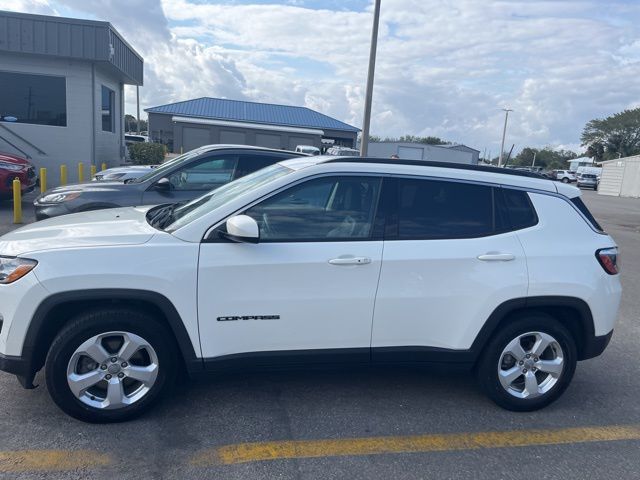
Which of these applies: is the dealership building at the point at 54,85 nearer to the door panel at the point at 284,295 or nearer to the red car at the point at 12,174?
the red car at the point at 12,174

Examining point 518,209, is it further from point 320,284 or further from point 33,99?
point 33,99

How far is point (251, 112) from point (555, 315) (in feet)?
160

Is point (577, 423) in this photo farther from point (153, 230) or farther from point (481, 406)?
→ point (153, 230)

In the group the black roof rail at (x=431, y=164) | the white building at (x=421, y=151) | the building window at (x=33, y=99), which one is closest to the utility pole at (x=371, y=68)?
the building window at (x=33, y=99)

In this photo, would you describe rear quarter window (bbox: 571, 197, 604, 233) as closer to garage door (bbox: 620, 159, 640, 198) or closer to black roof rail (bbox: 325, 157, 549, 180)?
black roof rail (bbox: 325, 157, 549, 180)

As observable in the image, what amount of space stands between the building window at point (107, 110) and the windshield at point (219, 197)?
1560 centimetres

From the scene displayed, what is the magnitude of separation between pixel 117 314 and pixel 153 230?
2.00 ft

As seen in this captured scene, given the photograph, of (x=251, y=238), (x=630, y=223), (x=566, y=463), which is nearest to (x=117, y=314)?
(x=251, y=238)

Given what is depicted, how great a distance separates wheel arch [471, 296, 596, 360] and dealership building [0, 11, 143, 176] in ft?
48.6

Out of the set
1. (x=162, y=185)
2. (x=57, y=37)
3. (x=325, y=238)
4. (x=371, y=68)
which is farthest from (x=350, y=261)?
(x=57, y=37)

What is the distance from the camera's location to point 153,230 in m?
3.54

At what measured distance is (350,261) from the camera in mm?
3453

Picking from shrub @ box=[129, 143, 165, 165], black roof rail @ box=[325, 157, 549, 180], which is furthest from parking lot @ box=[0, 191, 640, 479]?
shrub @ box=[129, 143, 165, 165]

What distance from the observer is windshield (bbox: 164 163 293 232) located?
3619mm
